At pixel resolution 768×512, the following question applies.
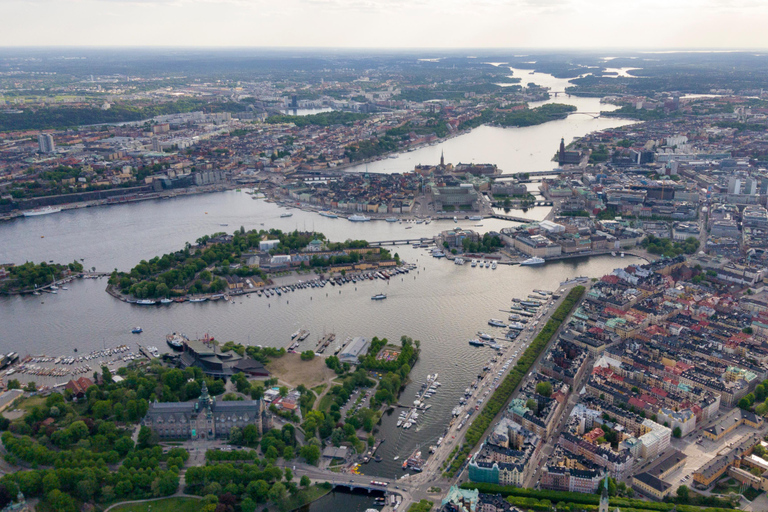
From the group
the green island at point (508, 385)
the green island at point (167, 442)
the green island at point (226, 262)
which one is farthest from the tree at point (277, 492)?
the green island at point (226, 262)

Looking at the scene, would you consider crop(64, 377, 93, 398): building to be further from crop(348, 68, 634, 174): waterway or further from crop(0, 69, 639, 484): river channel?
crop(348, 68, 634, 174): waterway

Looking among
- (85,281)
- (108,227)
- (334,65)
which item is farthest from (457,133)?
(334,65)

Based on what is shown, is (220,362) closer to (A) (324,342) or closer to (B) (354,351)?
(A) (324,342)

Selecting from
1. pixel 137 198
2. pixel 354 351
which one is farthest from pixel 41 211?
pixel 354 351

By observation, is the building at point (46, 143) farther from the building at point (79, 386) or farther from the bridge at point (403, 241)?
the building at point (79, 386)

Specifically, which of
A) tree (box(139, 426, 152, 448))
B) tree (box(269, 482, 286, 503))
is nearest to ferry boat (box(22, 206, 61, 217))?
tree (box(139, 426, 152, 448))

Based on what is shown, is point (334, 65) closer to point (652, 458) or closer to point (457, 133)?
point (457, 133)
